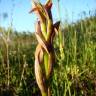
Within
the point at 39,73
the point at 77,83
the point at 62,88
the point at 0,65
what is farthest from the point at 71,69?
the point at 39,73

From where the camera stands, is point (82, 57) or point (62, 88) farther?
point (82, 57)

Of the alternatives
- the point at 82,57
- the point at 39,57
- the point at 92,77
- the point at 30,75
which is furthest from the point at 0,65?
the point at 39,57

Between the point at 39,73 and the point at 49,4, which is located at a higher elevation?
the point at 49,4

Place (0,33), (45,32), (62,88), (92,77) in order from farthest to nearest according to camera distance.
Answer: (0,33), (92,77), (62,88), (45,32)

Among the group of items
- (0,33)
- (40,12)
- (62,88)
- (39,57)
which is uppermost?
(0,33)

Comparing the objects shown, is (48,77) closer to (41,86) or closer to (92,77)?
(41,86)

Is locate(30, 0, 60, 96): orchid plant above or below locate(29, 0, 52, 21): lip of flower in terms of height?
below

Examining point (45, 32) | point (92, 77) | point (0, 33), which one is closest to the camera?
point (45, 32)

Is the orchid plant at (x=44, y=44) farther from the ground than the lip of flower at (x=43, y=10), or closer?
closer
